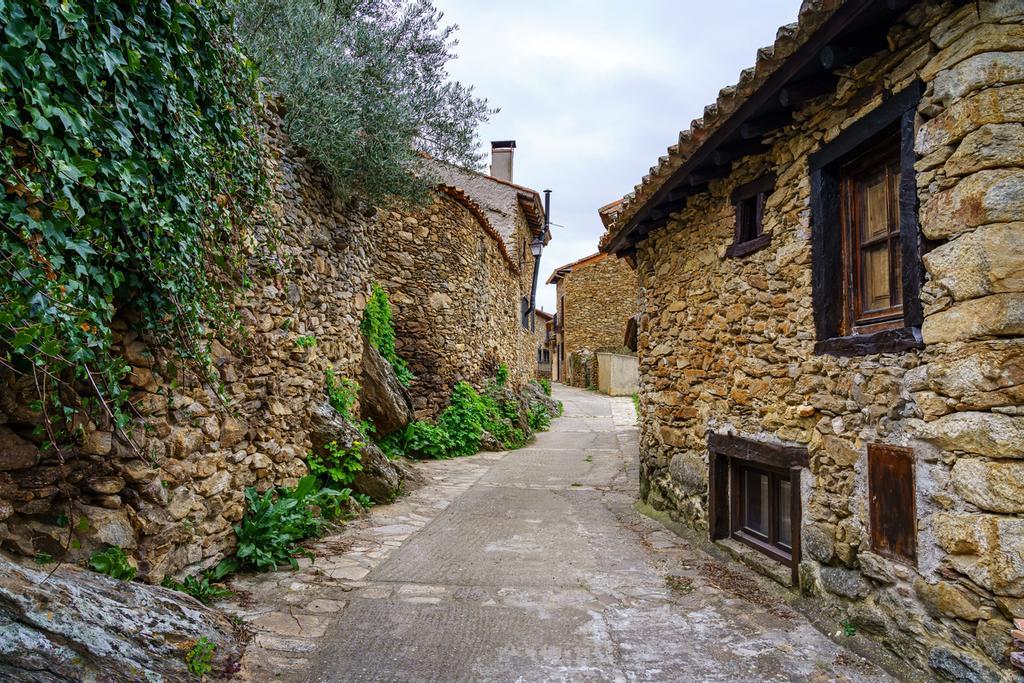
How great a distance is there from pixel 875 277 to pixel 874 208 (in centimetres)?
43

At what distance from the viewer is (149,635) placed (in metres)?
2.73

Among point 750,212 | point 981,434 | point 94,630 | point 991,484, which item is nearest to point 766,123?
point 750,212

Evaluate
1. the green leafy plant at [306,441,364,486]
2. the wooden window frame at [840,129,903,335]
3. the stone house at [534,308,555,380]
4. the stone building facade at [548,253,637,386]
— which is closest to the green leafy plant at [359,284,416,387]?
the green leafy plant at [306,441,364,486]

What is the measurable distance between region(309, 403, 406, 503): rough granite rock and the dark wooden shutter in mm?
4670

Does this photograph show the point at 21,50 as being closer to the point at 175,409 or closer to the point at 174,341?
the point at 174,341

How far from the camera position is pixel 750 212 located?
5105 millimetres

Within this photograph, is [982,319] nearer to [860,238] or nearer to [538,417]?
[860,238]

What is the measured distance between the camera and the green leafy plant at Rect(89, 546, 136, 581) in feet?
9.98

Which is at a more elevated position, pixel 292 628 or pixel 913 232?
pixel 913 232

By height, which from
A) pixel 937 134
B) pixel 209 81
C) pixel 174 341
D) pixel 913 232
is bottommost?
pixel 174 341

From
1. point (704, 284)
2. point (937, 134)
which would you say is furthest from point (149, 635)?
point (704, 284)

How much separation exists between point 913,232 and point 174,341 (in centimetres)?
413

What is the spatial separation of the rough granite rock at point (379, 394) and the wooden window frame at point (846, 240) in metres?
5.74

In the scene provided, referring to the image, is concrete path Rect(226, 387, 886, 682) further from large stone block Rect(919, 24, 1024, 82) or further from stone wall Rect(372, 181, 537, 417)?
stone wall Rect(372, 181, 537, 417)
